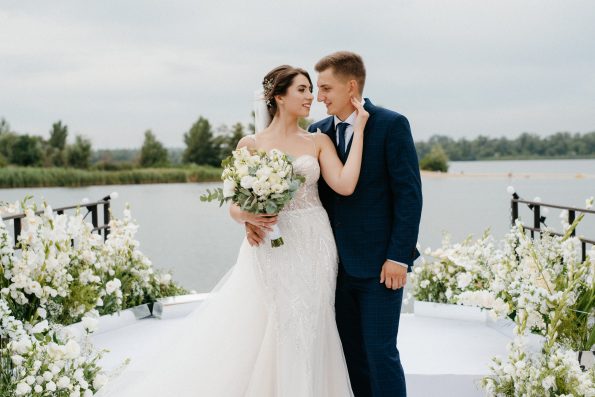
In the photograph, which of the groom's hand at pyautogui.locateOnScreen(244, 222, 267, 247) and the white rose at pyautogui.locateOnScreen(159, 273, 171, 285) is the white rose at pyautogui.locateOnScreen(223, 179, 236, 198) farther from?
the white rose at pyautogui.locateOnScreen(159, 273, 171, 285)

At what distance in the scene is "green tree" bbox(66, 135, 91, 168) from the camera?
58.6ft

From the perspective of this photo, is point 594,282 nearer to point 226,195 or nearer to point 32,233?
point 226,195

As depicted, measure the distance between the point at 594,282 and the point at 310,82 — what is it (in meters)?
1.99

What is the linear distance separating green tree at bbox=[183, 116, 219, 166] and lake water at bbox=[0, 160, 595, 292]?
1.69m

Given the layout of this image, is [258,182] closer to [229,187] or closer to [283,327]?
[229,187]

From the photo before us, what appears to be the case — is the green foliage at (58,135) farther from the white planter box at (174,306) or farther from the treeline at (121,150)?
the white planter box at (174,306)

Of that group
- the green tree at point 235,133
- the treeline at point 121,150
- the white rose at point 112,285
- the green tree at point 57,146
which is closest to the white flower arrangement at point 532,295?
the white rose at point 112,285

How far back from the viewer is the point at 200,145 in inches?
797

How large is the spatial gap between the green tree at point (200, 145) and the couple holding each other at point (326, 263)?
1602 centimetres

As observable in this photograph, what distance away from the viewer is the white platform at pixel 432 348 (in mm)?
3592

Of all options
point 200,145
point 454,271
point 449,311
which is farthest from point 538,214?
point 200,145

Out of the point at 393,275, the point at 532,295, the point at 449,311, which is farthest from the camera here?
the point at 449,311

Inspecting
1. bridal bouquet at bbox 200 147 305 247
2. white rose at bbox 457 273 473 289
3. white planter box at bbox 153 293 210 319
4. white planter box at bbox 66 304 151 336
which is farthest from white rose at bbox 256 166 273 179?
white planter box at bbox 153 293 210 319

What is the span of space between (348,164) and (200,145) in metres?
17.9
